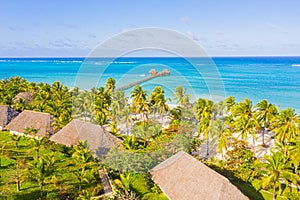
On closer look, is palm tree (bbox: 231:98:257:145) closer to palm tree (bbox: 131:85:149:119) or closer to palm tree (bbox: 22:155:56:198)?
palm tree (bbox: 131:85:149:119)

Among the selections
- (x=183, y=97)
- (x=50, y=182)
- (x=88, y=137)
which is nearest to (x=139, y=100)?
(x=183, y=97)

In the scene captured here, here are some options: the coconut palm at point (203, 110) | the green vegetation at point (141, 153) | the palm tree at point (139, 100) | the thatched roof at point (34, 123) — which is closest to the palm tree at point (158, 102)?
the green vegetation at point (141, 153)

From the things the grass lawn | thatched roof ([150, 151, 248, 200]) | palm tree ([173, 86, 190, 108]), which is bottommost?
the grass lawn

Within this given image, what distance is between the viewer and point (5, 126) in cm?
2398

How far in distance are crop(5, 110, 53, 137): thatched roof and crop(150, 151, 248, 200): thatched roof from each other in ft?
36.0

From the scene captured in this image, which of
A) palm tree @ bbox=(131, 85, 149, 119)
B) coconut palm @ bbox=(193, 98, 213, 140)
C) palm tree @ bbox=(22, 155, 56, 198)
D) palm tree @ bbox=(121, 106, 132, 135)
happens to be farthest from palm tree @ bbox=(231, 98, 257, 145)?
palm tree @ bbox=(22, 155, 56, 198)

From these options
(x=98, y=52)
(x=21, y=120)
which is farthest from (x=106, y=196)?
(x=21, y=120)

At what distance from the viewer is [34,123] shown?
2238 centimetres

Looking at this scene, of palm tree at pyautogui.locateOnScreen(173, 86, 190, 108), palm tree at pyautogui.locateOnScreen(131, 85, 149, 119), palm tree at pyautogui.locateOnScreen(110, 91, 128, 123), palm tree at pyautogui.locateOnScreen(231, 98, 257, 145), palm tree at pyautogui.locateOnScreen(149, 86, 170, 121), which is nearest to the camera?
palm tree at pyautogui.locateOnScreen(231, 98, 257, 145)

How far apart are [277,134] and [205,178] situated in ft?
29.6

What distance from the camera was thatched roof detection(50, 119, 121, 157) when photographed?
17.2m

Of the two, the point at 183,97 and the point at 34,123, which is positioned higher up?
the point at 183,97

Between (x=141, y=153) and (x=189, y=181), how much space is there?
3.57m

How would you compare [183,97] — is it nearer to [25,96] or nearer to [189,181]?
[189,181]
